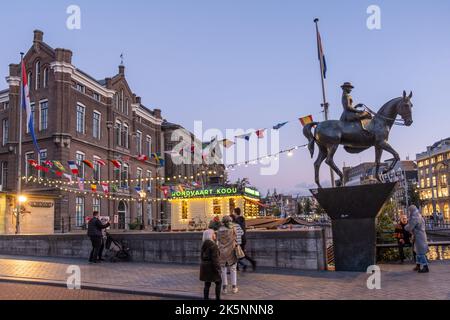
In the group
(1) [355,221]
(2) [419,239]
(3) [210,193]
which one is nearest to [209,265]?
(1) [355,221]

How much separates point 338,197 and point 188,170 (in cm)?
5764

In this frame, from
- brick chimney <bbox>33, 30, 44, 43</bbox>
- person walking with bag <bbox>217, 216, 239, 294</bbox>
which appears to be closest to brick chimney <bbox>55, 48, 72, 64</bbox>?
brick chimney <bbox>33, 30, 44, 43</bbox>

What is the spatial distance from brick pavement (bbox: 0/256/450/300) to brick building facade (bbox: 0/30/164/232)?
20.7 m

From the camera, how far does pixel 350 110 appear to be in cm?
1197

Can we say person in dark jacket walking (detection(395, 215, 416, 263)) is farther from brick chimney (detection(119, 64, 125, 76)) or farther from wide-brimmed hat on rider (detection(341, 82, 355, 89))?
brick chimney (detection(119, 64, 125, 76))

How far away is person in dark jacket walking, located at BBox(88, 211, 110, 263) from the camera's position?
1483 centimetres

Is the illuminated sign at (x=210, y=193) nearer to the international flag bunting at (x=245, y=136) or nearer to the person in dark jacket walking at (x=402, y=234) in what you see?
the international flag bunting at (x=245, y=136)

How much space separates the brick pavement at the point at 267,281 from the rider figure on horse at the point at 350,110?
14.0 feet

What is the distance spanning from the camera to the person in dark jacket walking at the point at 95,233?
1483 cm

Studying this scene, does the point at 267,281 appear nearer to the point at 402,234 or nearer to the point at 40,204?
the point at 402,234

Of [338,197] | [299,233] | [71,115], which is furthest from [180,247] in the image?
[71,115]

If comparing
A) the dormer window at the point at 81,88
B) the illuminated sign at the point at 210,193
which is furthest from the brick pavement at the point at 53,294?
the dormer window at the point at 81,88

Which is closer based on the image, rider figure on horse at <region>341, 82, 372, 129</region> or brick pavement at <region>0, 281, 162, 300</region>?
brick pavement at <region>0, 281, 162, 300</region>
